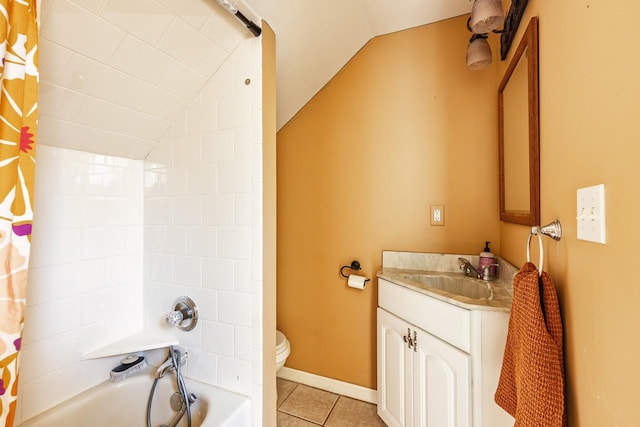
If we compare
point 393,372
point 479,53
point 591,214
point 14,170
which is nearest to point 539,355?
point 591,214

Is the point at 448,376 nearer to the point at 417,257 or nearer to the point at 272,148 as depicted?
Result: the point at 417,257

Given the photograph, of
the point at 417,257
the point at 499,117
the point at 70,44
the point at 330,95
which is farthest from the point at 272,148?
the point at 499,117

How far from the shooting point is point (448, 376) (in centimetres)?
114

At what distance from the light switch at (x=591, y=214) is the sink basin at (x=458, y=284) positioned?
804 millimetres

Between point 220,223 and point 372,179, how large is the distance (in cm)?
110

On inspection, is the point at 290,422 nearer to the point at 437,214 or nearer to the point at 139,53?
the point at 437,214

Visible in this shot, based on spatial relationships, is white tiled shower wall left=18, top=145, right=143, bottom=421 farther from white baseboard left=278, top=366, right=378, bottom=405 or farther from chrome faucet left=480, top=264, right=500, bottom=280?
chrome faucet left=480, top=264, right=500, bottom=280

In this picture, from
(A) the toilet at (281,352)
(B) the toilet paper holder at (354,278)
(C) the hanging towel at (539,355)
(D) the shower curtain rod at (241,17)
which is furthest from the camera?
(B) the toilet paper holder at (354,278)

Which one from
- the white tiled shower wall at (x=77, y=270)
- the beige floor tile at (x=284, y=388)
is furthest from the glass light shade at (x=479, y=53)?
the beige floor tile at (x=284, y=388)

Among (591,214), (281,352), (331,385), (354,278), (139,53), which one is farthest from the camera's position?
(331,385)

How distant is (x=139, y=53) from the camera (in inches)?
39.0

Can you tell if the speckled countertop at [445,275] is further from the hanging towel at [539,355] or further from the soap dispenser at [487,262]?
the hanging towel at [539,355]

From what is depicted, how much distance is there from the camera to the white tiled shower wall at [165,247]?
3.54 feet

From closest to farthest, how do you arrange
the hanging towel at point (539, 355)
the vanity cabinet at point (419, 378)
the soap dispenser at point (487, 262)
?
the hanging towel at point (539, 355) < the vanity cabinet at point (419, 378) < the soap dispenser at point (487, 262)
